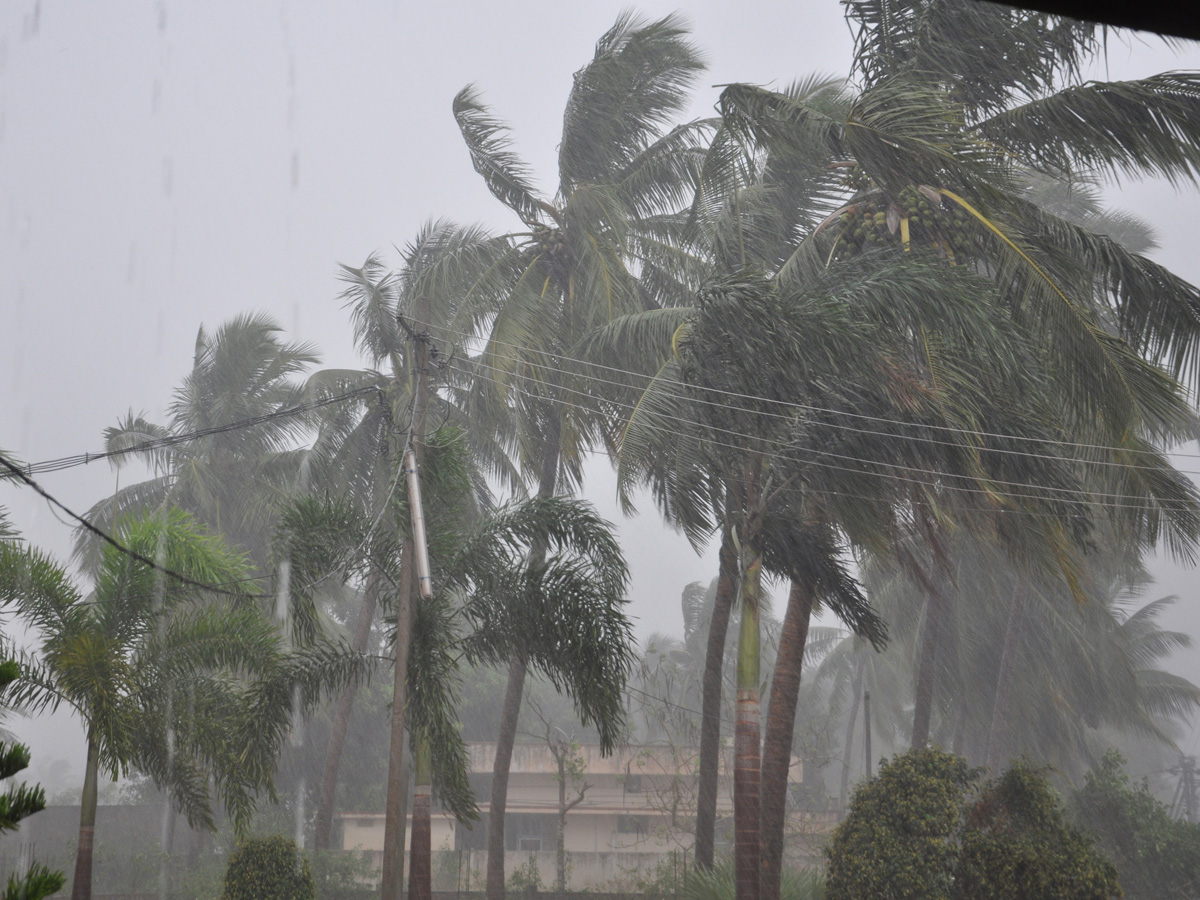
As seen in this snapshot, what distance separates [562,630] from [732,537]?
320 cm

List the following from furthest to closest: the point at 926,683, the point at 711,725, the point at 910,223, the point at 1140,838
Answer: the point at 926,683 → the point at 1140,838 → the point at 711,725 → the point at 910,223

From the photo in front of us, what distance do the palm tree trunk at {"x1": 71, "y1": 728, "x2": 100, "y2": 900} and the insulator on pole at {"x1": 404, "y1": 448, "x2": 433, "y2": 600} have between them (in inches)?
181

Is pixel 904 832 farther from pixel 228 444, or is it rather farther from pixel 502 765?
pixel 228 444

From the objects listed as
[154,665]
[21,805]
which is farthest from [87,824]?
[21,805]

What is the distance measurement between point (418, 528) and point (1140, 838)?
1876 cm

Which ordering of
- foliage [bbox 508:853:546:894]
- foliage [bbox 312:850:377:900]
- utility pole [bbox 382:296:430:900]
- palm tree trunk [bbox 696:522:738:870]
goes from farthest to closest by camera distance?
1. foliage [bbox 508:853:546:894]
2. foliage [bbox 312:850:377:900]
3. palm tree trunk [bbox 696:522:738:870]
4. utility pole [bbox 382:296:430:900]

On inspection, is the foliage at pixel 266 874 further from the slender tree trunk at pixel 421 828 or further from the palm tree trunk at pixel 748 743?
the palm tree trunk at pixel 748 743

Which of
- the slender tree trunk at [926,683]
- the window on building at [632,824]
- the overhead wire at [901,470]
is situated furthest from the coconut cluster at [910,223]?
the window on building at [632,824]

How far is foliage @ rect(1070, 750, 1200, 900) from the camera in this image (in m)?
21.4

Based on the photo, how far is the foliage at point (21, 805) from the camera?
16.2 ft

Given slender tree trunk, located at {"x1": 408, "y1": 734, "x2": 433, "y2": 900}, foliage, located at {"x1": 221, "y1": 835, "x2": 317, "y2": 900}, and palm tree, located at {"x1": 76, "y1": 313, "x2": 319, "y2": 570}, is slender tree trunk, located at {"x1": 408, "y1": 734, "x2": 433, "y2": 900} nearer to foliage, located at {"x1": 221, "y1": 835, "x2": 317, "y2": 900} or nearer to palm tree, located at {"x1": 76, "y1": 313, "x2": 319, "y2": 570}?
foliage, located at {"x1": 221, "y1": 835, "x2": 317, "y2": 900}

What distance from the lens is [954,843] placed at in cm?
1390

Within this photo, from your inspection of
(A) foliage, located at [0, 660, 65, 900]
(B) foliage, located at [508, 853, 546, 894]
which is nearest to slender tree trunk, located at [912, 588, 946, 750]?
(B) foliage, located at [508, 853, 546, 894]

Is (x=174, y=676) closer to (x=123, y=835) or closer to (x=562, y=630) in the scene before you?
(x=562, y=630)
